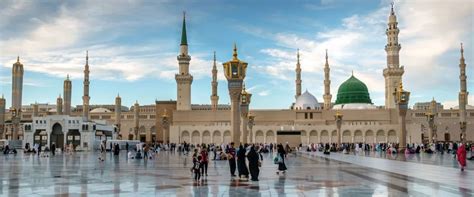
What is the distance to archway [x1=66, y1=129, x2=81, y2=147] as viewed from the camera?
170ft

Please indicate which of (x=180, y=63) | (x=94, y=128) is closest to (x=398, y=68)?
(x=180, y=63)

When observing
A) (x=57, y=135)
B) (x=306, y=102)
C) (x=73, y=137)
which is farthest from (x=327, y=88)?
(x=57, y=135)

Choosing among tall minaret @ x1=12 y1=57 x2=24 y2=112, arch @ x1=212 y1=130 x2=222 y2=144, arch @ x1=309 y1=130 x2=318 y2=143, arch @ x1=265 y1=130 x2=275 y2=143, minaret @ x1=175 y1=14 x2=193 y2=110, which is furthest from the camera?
minaret @ x1=175 y1=14 x2=193 y2=110

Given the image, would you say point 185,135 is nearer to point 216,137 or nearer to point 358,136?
point 216,137

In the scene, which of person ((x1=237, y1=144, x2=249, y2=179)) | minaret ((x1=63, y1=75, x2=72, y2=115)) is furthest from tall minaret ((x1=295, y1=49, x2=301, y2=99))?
person ((x1=237, y1=144, x2=249, y2=179))

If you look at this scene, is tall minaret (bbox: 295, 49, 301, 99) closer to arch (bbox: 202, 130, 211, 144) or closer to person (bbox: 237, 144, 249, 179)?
arch (bbox: 202, 130, 211, 144)

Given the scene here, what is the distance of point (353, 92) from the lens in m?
85.7

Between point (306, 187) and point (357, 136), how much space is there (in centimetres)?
6292

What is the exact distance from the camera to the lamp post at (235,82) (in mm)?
28703

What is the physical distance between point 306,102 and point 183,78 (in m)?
19.9

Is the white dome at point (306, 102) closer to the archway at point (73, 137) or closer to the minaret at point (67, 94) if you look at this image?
the minaret at point (67, 94)

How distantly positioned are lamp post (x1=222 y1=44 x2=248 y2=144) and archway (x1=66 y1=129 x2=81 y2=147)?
1070 inches

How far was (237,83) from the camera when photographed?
96.3 ft

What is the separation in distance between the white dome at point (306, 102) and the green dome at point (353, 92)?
480cm
